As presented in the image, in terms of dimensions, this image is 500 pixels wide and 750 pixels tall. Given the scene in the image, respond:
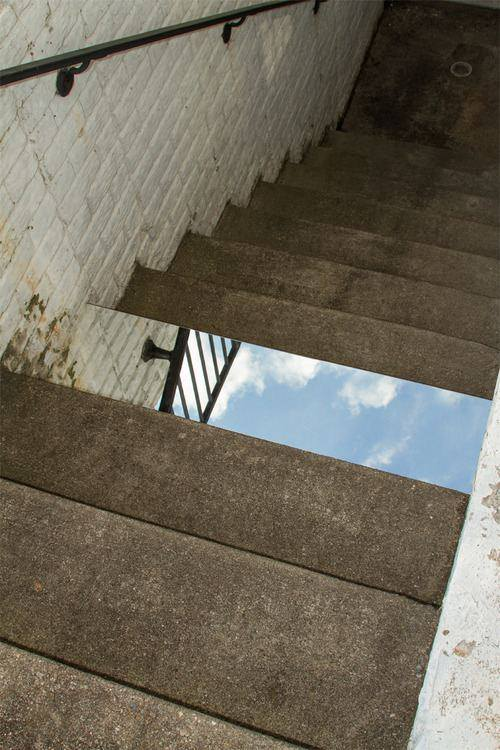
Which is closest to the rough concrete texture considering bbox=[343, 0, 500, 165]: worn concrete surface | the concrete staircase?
the concrete staircase

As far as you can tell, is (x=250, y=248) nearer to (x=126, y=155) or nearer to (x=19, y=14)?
(x=126, y=155)

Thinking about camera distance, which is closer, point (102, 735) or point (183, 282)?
point (102, 735)

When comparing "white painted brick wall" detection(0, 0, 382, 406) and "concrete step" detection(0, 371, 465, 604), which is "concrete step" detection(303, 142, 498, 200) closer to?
"white painted brick wall" detection(0, 0, 382, 406)

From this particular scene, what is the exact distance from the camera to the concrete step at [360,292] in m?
2.82

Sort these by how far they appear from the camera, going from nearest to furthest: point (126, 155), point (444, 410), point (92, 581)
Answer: point (92, 581) → point (444, 410) → point (126, 155)

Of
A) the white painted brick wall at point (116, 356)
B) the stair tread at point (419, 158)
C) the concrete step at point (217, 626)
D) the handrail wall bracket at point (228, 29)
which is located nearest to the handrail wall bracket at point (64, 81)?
the white painted brick wall at point (116, 356)

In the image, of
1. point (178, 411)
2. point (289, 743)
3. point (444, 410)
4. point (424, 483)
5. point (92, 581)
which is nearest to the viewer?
point (289, 743)

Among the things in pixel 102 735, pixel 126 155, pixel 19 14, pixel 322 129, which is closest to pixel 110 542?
pixel 102 735

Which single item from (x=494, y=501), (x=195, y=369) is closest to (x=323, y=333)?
(x=195, y=369)

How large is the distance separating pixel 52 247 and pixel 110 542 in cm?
105

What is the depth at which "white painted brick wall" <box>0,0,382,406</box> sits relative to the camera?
2.09m

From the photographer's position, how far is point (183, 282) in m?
2.88

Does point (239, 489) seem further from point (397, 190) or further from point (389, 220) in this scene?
point (397, 190)

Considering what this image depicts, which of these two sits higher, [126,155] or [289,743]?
[126,155]
